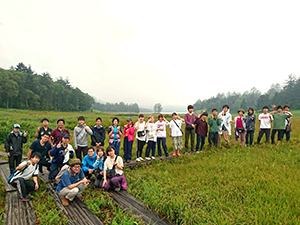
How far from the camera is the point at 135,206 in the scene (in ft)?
14.1

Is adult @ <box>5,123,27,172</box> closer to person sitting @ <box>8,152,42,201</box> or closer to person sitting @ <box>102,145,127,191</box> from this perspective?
person sitting @ <box>8,152,42,201</box>

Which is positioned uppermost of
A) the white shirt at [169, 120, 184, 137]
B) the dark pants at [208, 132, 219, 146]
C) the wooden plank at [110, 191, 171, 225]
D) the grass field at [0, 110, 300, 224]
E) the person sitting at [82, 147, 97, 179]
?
the white shirt at [169, 120, 184, 137]

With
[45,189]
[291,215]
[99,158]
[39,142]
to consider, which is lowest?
[45,189]

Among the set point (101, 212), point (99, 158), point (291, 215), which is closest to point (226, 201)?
point (291, 215)

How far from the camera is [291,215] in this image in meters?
3.56

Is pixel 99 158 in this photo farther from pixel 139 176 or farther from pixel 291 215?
pixel 291 215

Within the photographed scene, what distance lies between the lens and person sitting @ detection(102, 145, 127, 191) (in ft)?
16.9

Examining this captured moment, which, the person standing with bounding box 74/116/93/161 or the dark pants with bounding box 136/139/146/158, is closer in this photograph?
the person standing with bounding box 74/116/93/161

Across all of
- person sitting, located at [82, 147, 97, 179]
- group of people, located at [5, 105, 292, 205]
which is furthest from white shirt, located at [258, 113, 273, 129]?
person sitting, located at [82, 147, 97, 179]

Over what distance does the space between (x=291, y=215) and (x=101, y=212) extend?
13.6 ft

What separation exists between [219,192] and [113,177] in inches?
122

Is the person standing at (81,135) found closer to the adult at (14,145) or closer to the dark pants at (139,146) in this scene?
the adult at (14,145)

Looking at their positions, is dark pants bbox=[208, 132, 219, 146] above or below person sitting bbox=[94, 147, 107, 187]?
above

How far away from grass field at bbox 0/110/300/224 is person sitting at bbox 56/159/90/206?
1.21 feet
